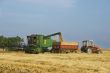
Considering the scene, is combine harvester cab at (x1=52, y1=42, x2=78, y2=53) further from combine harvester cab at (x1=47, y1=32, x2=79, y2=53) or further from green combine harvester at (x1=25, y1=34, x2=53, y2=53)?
green combine harvester at (x1=25, y1=34, x2=53, y2=53)

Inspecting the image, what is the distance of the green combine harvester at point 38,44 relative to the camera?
5231 cm

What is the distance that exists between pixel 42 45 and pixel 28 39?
218 cm

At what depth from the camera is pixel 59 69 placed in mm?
28203

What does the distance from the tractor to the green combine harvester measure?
200 inches

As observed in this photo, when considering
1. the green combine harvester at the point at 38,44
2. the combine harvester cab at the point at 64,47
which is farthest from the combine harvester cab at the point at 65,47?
the green combine harvester at the point at 38,44

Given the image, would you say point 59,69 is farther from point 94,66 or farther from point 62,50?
point 62,50

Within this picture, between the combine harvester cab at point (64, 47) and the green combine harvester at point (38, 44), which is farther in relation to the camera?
the combine harvester cab at point (64, 47)

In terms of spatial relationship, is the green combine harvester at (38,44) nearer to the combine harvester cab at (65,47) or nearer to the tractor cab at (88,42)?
the combine harvester cab at (65,47)

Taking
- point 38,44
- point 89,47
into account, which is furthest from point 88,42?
point 38,44

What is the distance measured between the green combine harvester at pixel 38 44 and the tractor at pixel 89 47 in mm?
5070

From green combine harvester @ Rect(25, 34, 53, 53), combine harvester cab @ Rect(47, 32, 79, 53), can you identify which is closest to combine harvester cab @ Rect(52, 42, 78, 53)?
combine harvester cab @ Rect(47, 32, 79, 53)

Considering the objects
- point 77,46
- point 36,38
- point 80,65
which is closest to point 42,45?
point 36,38

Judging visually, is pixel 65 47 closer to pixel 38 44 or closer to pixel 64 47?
pixel 64 47

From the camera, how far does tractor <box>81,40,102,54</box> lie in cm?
5442
